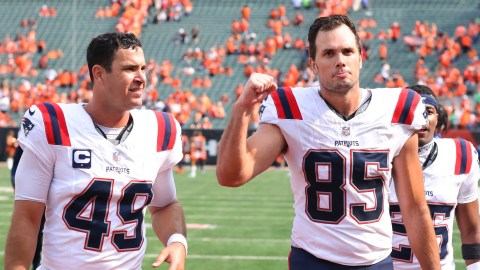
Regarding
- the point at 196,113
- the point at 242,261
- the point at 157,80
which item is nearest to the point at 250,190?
the point at 242,261

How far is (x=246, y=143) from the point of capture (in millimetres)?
3822

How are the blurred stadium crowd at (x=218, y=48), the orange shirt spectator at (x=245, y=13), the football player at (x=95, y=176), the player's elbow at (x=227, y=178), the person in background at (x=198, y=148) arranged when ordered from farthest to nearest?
the orange shirt spectator at (x=245, y=13)
the blurred stadium crowd at (x=218, y=48)
the person in background at (x=198, y=148)
the football player at (x=95, y=176)
the player's elbow at (x=227, y=178)

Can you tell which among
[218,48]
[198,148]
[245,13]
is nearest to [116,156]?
[198,148]

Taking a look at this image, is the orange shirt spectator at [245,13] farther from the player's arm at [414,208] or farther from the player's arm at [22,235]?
the player's arm at [22,235]

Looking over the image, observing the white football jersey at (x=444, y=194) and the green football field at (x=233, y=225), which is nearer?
the white football jersey at (x=444, y=194)

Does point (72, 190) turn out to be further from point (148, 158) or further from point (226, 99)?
point (226, 99)

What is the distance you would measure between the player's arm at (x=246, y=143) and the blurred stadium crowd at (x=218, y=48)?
22.9m

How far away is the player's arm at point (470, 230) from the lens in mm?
5172

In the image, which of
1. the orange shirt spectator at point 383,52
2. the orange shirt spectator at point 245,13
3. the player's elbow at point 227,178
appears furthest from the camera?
the orange shirt spectator at point 245,13

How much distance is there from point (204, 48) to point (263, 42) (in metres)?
2.03

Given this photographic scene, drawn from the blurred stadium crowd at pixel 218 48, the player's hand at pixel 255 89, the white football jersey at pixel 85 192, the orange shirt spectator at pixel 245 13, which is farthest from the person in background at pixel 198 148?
the player's hand at pixel 255 89

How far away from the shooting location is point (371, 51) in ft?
101

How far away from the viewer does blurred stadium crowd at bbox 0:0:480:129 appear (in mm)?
29156

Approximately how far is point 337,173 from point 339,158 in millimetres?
66
